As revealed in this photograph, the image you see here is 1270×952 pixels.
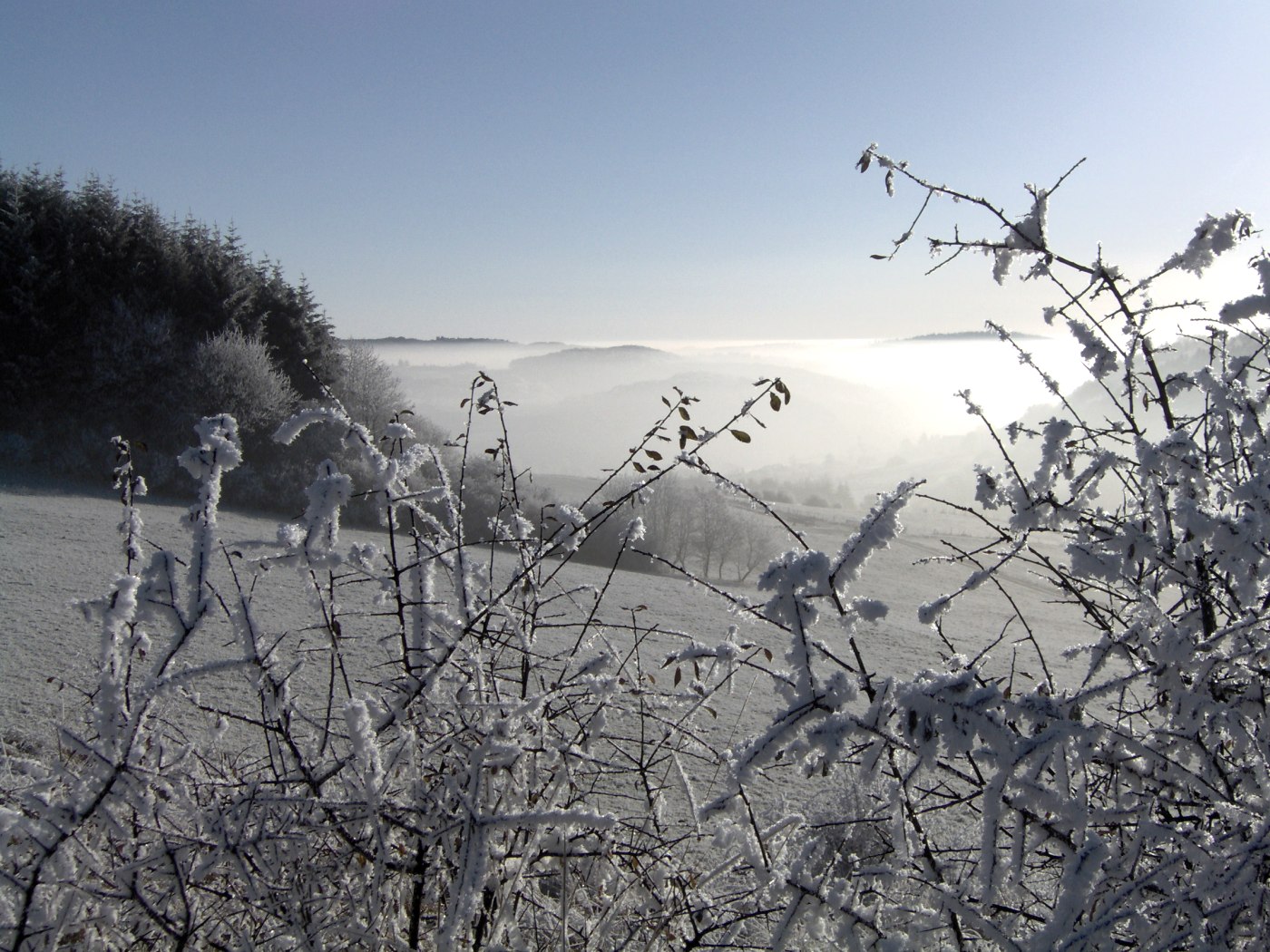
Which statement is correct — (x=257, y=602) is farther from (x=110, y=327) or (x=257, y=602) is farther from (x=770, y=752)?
(x=110, y=327)

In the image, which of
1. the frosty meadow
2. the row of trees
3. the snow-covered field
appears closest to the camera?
the frosty meadow

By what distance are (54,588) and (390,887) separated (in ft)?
18.7

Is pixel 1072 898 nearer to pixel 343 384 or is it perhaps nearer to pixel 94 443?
pixel 94 443

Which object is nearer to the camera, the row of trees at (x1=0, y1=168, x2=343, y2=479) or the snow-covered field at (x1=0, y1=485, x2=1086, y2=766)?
the snow-covered field at (x1=0, y1=485, x2=1086, y2=766)

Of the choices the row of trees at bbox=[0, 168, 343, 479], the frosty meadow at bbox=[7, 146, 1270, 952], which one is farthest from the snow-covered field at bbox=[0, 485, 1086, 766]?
the row of trees at bbox=[0, 168, 343, 479]

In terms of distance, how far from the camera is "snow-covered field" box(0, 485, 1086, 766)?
13.2 ft

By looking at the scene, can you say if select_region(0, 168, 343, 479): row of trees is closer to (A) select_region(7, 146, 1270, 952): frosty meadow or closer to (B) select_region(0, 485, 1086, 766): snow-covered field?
(B) select_region(0, 485, 1086, 766): snow-covered field

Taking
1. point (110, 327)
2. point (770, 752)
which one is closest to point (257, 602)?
point (770, 752)

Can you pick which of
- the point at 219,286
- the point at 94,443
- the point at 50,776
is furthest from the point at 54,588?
the point at 219,286

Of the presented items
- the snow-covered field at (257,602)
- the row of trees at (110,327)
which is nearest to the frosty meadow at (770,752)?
the snow-covered field at (257,602)

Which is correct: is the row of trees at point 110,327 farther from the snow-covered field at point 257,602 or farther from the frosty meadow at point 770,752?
the frosty meadow at point 770,752

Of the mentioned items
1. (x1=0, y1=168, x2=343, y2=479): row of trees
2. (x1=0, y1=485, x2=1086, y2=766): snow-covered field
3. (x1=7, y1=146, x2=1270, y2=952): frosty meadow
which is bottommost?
(x1=0, y1=485, x2=1086, y2=766): snow-covered field

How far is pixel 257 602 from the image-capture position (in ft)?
18.9

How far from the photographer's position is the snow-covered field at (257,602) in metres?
4.02
